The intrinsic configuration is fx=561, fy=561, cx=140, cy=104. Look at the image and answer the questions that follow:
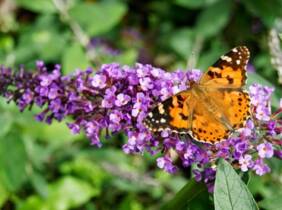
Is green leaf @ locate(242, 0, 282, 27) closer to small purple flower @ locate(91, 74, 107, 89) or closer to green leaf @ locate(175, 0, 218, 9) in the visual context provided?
green leaf @ locate(175, 0, 218, 9)

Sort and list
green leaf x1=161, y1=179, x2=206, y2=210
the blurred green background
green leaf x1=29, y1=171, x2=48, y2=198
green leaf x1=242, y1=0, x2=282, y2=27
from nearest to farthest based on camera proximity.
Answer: green leaf x1=161, y1=179, x2=206, y2=210 → the blurred green background → green leaf x1=29, y1=171, x2=48, y2=198 → green leaf x1=242, y1=0, x2=282, y2=27

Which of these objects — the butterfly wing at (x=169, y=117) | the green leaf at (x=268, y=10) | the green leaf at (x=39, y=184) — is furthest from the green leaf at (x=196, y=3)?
the butterfly wing at (x=169, y=117)

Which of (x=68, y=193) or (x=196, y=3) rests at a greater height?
(x=196, y=3)

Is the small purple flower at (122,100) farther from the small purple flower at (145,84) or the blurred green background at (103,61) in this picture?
the blurred green background at (103,61)

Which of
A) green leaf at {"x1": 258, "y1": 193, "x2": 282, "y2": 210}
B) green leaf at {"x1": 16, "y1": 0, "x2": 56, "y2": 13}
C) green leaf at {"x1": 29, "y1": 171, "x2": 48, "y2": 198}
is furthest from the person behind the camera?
green leaf at {"x1": 16, "y1": 0, "x2": 56, "y2": 13}

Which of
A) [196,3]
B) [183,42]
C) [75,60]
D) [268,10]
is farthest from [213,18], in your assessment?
[75,60]

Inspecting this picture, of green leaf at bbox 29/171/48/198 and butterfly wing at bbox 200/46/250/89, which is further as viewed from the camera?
green leaf at bbox 29/171/48/198

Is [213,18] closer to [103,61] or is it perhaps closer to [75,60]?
[103,61]

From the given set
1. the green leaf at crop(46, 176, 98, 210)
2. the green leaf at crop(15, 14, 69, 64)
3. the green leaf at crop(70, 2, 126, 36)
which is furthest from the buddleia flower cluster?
the green leaf at crop(15, 14, 69, 64)

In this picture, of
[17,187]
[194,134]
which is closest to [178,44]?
[17,187]
